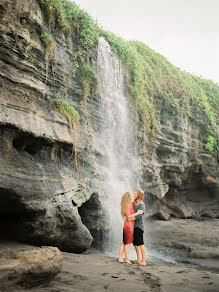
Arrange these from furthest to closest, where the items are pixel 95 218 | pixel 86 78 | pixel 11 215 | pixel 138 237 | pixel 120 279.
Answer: pixel 86 78, pixel 95 218, pixel 11 215, pixel 138 237, pixel 120 279

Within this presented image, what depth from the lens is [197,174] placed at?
19.3 metres

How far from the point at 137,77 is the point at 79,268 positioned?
35.4ft

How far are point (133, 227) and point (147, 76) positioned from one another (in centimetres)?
1150

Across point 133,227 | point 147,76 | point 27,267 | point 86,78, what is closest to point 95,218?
point 133,227

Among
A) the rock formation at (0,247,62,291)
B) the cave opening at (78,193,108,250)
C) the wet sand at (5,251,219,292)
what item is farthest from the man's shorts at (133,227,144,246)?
the cave opening at (78,193,108,250)

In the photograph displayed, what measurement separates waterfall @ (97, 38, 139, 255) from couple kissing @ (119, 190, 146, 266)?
3342mm

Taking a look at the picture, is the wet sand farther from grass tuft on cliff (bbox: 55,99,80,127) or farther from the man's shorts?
grass tuft on cliff (bbox: 55,99,80,127)

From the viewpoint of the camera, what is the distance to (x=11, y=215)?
712 cm

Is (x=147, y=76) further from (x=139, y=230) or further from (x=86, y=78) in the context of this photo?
(x=139, y=230)

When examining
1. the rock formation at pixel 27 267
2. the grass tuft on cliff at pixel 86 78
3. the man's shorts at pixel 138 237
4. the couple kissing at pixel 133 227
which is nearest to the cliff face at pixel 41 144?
the grass tuft on cliff at pixel 86 78

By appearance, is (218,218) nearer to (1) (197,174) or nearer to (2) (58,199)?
(1) (197,174)

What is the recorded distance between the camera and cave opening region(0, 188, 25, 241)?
629 cm

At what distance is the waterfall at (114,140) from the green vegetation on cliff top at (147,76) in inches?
31.2

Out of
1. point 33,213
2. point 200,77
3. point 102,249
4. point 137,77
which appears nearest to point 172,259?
point 102,249
